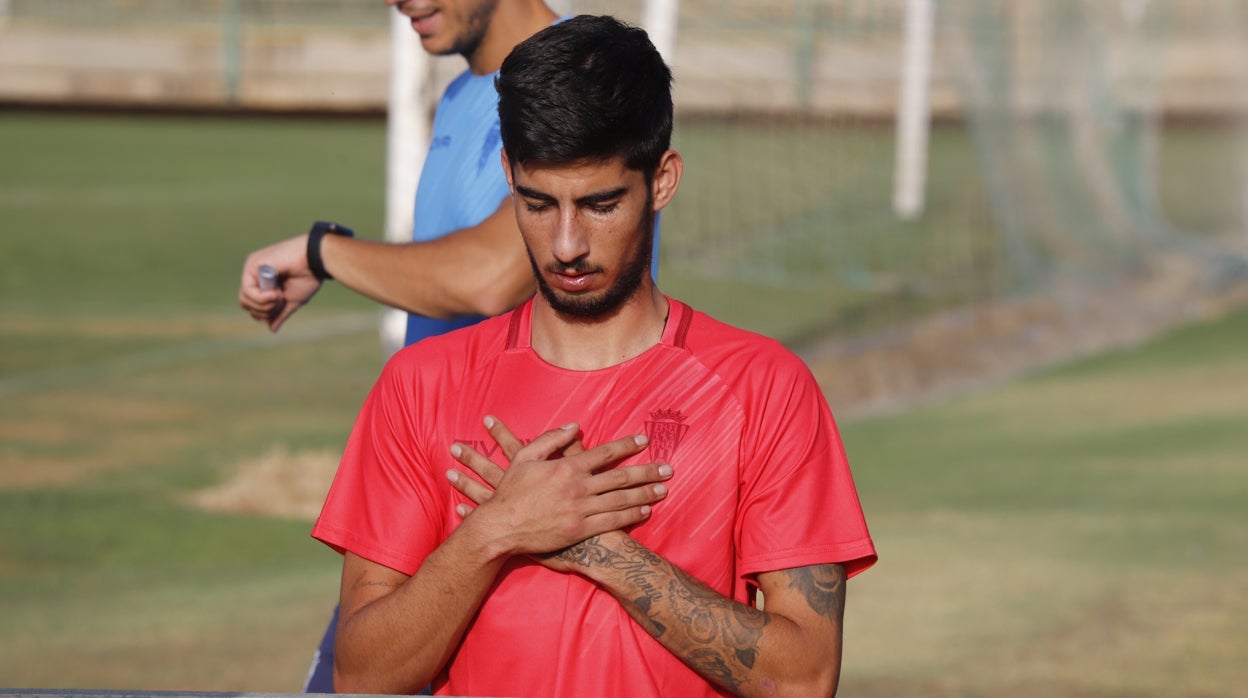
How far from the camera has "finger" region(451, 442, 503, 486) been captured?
2.19 meters

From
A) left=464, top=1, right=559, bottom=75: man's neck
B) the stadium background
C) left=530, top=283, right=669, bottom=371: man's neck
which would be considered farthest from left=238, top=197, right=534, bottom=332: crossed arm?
the stadium background

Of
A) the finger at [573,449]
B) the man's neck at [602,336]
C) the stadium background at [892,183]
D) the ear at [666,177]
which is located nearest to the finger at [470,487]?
the finger at [573,449]

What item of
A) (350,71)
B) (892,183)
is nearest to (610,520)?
(892,183)

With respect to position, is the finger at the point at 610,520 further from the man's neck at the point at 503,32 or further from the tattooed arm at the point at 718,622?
the man's neck at the point at 503,32

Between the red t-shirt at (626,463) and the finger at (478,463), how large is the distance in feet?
0.15

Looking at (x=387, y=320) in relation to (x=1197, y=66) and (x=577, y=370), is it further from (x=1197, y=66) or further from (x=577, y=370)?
(x=1197, y=66)

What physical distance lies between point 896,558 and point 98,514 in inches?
158

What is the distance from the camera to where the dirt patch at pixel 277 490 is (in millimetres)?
8500

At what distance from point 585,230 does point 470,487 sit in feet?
1.22

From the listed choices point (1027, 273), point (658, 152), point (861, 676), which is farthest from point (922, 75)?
point (658, 152)

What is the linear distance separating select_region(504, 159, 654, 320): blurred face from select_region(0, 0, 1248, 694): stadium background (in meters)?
5.31

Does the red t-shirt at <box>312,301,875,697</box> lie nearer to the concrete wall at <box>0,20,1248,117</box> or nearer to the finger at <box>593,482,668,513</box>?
the finger at <box>593,482,668,513</box>

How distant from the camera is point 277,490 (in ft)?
28.2

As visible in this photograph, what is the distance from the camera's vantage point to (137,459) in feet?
32.1
